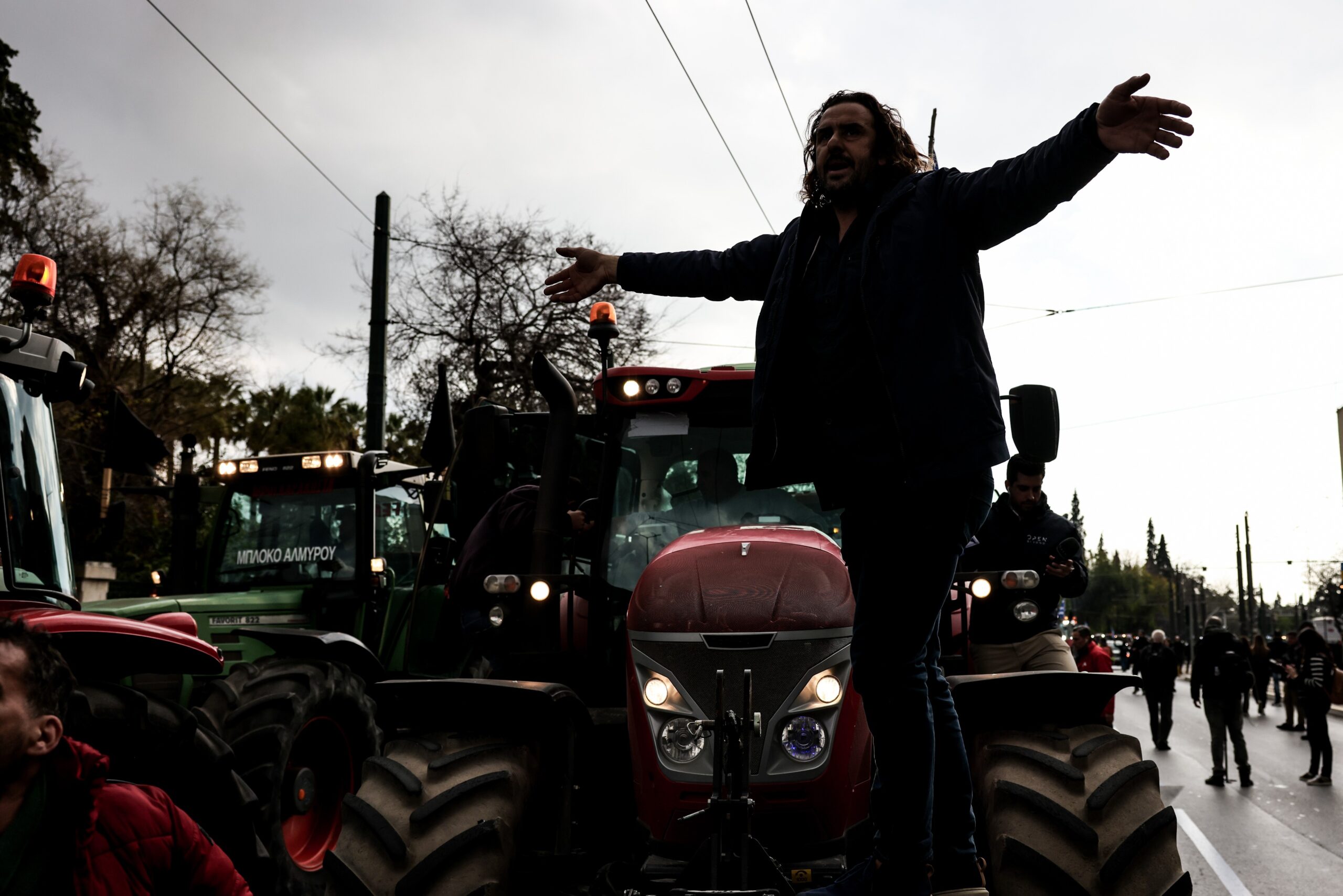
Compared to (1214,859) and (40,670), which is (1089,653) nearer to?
(1214,859)

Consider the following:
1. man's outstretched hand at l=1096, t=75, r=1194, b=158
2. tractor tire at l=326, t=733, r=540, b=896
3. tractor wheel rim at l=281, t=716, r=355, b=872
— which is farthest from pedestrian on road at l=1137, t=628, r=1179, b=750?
man's outstretched hand at l=1096, t=75, r=1194, b=158

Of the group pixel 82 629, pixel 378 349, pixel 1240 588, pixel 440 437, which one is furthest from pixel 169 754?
pixel 1240 588

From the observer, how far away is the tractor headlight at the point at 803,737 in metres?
3.58

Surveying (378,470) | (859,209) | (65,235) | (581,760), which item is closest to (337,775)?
(581,760)

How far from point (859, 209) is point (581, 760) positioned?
2289mm

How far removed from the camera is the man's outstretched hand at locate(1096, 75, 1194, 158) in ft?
7.89

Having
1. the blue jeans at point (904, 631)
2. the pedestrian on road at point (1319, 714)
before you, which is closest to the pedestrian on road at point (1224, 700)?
the pedestrian on road at point (1319, 714)

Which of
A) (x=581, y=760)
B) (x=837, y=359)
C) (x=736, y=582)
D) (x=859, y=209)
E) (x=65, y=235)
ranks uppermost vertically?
(x=65, y=235)

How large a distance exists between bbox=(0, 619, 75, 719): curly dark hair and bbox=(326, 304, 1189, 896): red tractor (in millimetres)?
1464

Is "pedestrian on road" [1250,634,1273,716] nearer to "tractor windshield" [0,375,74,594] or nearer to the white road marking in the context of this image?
the white road marking

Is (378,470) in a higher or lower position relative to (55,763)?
higher

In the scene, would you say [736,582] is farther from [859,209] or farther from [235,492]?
[235,492]

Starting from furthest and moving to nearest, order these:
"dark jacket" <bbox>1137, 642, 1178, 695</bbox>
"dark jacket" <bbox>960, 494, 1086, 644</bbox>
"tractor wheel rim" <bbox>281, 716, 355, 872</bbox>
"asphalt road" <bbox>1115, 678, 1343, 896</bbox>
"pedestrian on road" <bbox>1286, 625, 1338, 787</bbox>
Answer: "dark jacket" <bbox>1137, 642, 1178, 695</bbox>, "pedestrian on road" <bbox>1286, 625, 1338, 787</bbox>, "asphalt road" <bbox>1115, 678, 1343, 896</bbox>, "tractor wheel rim" <bbox>281, 716, 355, 872</bbox>, "dark jacket" <bbox>960, 494, 1086, 644</bbox>

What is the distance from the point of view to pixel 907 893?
8.70 feet
